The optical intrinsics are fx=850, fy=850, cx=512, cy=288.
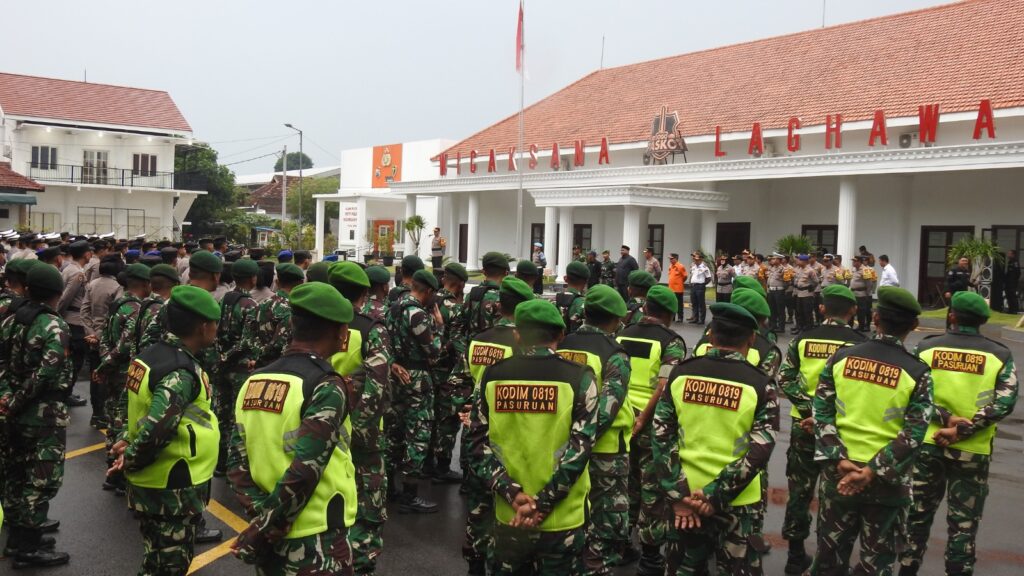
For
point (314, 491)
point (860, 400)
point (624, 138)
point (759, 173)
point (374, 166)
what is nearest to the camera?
point (314, 491)

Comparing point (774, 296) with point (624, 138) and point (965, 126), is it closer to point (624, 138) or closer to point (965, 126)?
point (965, 126)

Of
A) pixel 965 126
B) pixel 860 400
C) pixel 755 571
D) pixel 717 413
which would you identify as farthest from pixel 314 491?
pixel 965 126

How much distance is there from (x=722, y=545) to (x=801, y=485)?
1.85 meters

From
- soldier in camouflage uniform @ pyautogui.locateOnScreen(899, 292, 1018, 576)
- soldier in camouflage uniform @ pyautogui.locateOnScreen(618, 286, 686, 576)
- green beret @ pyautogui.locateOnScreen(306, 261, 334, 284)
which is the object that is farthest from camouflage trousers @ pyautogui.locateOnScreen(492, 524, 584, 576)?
green beret @ pyautogui.locateOnScreen(306, 261, 334, 284)

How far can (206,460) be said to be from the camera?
4.34 metres

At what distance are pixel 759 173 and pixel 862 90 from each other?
4129mm

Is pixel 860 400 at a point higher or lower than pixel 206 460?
higher

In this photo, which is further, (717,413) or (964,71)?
(964,71)

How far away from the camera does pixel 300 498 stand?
3.28 metres

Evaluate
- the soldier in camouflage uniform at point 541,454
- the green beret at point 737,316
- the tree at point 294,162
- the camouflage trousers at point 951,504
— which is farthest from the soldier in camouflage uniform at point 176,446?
the tree at point 294,162

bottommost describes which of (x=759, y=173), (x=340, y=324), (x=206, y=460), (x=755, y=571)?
(x=755, y=571)

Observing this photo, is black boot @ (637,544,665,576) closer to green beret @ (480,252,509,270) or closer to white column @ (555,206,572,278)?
green beret @ (480,252,509,270)

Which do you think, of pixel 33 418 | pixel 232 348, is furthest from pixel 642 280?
pixel 33 418

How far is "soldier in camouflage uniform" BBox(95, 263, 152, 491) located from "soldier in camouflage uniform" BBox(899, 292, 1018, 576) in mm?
5450
